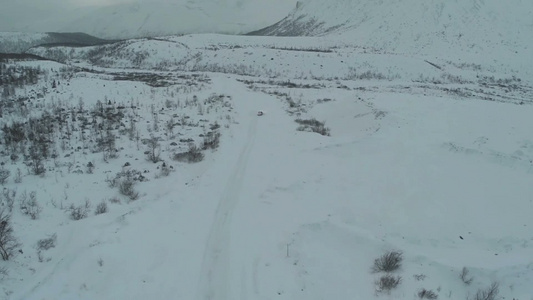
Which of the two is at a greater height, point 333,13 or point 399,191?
point 333,13

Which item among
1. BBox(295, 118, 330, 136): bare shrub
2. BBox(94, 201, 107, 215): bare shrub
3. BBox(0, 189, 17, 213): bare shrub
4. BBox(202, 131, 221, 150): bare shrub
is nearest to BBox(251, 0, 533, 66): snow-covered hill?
BBox(295, 118, 330, 136): bare shrub

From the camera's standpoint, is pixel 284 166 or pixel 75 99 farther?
pixel 75 99

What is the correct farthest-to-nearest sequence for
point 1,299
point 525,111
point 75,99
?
point 75,99 → point 525,111 → point 1,299

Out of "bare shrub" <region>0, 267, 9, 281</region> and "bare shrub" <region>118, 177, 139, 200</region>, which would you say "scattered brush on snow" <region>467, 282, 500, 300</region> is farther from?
"bare shrub" <region>0, 267, 9, 281</region>

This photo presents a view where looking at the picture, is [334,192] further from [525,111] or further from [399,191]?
[525,111]

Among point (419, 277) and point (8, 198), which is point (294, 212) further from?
point (8, 198)

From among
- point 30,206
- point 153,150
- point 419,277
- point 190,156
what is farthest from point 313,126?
point 30,206

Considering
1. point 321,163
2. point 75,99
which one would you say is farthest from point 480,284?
point 75,99
